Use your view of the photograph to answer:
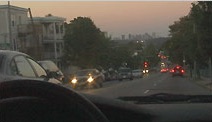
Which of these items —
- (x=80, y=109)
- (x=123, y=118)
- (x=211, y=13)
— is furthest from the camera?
(x=211, y=13)

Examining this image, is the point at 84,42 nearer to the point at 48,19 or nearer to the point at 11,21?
the point at 11,21

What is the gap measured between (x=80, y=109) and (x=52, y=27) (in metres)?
87.9

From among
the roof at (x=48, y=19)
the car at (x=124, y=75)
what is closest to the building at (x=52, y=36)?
the roof at (x=48, y=19)

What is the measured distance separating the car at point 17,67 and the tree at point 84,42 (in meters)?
66.9

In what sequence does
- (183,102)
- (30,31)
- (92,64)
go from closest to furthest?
(183,102)
(30,31)
(92,64)

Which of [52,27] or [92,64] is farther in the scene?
[52,27]

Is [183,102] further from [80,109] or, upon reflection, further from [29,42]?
[29,42]

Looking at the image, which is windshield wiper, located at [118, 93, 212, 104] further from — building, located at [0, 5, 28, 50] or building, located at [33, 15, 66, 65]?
building, located at [33, 15, 66, 65]

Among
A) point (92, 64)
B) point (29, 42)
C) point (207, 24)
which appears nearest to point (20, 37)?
point (29, 42)

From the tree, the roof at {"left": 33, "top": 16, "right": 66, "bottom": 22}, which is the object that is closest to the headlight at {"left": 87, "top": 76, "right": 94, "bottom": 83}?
the tree

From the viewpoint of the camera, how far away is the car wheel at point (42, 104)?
2381 millimetres

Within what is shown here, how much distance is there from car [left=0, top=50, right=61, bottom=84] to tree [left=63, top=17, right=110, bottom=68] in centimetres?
6687

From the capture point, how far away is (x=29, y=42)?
233 feet

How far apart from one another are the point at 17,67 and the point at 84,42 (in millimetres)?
68479
